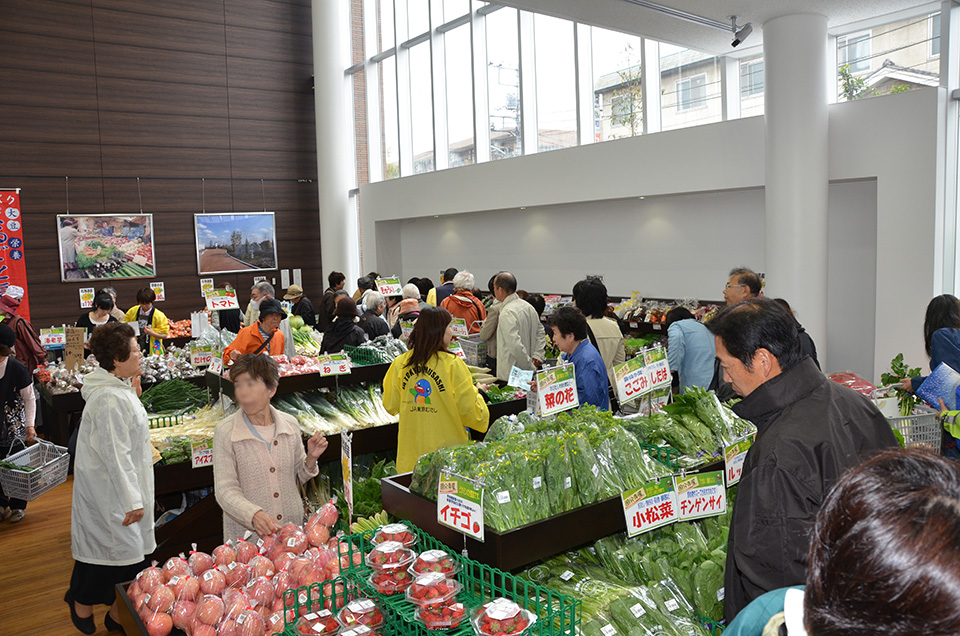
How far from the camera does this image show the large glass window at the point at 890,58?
260 inches

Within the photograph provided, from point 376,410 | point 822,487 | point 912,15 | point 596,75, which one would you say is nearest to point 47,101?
point 596,75

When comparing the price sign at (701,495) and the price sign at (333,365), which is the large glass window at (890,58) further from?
the price sign at (701,495)

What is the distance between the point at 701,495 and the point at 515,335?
3.54m

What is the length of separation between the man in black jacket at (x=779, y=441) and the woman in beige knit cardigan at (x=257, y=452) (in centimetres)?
203

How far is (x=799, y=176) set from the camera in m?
6.40

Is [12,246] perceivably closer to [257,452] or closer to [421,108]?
[421,108]

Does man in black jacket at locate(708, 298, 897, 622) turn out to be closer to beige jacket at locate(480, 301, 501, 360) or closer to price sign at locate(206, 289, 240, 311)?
beige jacket at locate(480, 301, 501, 360)

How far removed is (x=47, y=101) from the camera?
11.1m

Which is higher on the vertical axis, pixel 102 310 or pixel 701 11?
pixel 701 11

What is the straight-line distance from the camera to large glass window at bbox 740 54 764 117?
26.4 ft

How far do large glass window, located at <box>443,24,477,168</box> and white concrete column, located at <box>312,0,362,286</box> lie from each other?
248cm

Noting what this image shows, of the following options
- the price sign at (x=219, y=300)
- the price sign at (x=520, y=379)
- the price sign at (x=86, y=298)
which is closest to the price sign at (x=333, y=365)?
the price sign at (x=520, y=379)

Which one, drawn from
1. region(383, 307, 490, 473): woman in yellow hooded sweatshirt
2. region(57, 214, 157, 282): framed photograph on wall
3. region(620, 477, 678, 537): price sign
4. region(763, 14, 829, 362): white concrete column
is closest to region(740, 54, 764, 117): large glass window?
region(763, 14, 829, 362): white concrete column

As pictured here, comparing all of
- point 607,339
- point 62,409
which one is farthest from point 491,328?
point 62,409
